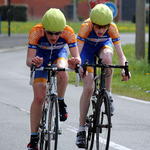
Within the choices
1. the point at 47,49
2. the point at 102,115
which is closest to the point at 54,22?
the point at 47,49

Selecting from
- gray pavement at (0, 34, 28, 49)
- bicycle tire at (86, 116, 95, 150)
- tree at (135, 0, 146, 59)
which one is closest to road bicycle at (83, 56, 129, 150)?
bicycle tire at (86, 116, 95, 150)

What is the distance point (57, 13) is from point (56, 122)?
123cm

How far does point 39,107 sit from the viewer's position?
6375 millimetres

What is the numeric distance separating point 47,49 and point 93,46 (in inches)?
27.7

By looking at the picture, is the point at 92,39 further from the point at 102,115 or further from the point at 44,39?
the point at 102,115

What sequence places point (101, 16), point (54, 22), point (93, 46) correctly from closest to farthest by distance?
point (54, 22)
point (101, 16)
point (93, 46)

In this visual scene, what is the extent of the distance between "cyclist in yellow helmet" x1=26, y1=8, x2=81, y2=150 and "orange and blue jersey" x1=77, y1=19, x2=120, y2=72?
0.29 metres

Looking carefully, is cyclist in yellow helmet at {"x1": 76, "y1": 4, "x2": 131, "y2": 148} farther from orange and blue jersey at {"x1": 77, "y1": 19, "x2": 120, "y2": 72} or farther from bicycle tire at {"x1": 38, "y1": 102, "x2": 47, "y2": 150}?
bicycle tire at {"x1": 38, "y1": 102, "x2": 47, "y2": 150}

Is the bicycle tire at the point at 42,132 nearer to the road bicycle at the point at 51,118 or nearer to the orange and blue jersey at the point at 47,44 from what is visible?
the road bicycle at the point at 51,118

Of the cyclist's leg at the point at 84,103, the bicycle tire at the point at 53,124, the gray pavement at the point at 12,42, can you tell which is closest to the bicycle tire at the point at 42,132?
the bicycle tire at the point at 53,124

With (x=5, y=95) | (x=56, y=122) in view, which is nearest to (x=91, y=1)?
(x=5, y=95)

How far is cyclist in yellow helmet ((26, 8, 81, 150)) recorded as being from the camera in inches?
233

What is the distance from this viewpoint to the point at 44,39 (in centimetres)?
629

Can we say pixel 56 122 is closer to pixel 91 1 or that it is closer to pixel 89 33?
pixel 89 33
